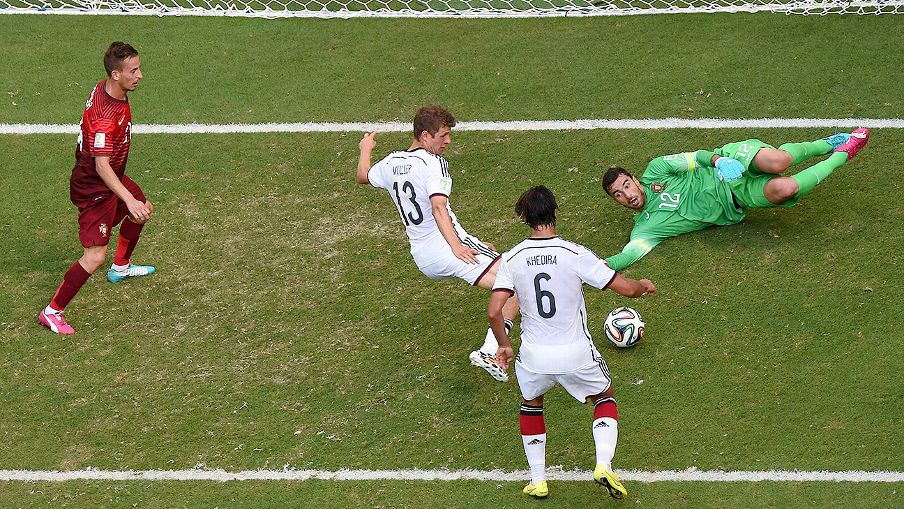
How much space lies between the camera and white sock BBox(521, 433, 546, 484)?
6.97 meters

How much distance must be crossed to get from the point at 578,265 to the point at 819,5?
22.7 feet

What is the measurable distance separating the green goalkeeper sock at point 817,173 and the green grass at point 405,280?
15.8 inches

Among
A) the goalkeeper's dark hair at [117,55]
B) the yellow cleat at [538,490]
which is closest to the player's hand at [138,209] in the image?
the goalkeeper's dark hair at [117,55]

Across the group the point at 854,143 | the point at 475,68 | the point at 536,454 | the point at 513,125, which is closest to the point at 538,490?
the point at 536,454

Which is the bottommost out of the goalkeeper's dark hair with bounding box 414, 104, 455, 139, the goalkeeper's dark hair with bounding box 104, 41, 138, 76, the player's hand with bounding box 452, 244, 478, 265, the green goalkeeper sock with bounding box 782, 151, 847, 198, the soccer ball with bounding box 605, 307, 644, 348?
the soccer ball with bounding box 605, 307, 644, 348

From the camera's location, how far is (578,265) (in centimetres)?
661

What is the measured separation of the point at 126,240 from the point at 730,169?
15.3ft

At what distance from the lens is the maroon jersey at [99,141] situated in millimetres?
8461

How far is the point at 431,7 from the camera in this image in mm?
12781

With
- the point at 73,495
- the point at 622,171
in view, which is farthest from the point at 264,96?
the point at 73,495

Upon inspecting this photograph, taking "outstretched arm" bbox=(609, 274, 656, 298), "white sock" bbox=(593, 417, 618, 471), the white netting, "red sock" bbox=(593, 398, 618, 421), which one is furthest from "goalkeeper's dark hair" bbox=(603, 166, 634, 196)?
the white netting

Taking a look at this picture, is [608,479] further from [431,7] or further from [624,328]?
[431,7]

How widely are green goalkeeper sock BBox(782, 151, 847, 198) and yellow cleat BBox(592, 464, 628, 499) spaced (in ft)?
10.7

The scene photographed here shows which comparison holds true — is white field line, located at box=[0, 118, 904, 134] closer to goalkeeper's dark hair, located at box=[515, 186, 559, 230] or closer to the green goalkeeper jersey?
the green goalkeeper jersey
